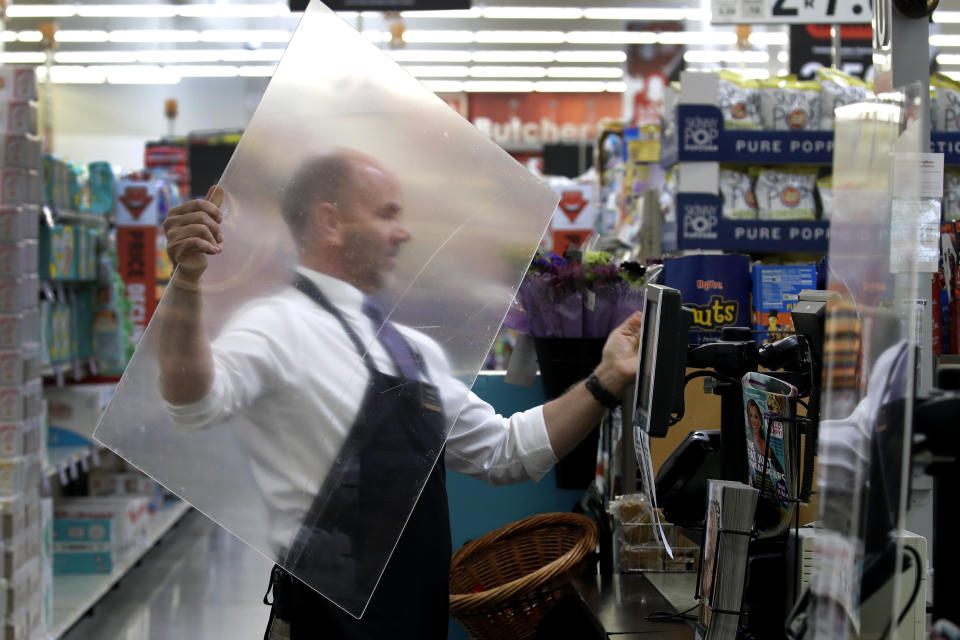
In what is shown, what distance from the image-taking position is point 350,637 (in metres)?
1.72

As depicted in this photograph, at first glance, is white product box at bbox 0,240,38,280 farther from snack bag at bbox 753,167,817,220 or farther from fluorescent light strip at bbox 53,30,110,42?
fluorescent light strip at bbox 53,30,110,42

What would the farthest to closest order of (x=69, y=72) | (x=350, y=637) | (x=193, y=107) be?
(x=193, y=107) < (x=69, y=72) < (x=350, y=637)

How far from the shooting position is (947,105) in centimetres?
→ 299

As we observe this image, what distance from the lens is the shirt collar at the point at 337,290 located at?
4.82ft

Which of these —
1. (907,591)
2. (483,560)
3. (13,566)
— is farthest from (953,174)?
(13,566)

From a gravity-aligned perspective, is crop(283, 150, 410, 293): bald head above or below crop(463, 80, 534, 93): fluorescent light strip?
below

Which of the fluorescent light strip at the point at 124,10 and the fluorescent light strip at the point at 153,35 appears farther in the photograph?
the fluorescent light strip at the point at 153,35

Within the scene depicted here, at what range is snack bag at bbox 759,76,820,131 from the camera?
3420mm

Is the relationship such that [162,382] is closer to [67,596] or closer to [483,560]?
[483,560]

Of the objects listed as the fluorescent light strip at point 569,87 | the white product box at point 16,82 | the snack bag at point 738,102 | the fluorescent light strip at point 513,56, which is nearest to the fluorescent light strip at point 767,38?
the fluorescent light strip at point 513,56

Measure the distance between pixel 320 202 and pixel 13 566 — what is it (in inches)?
110

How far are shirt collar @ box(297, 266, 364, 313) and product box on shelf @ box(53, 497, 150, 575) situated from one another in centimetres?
407

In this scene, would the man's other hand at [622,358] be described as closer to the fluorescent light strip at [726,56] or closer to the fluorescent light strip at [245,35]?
the fluorescent light strip at [245,35]

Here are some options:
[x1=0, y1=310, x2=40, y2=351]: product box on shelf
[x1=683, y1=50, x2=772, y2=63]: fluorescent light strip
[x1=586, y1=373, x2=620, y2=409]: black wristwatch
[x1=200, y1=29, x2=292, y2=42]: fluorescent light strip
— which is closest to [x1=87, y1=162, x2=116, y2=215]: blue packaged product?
[x1=0, y1=310, x2=40, y2=351]: product box on shelf
